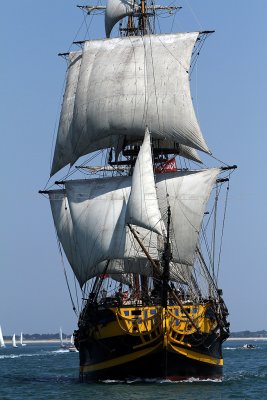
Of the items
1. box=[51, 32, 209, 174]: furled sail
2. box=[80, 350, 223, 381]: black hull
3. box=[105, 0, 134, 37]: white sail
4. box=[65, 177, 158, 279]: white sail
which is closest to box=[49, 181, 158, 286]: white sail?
box=[65, 177, 158, 279]: white sail

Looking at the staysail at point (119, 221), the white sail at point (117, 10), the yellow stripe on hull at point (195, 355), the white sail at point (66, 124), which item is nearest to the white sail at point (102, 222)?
the staysail at point (119, 221)

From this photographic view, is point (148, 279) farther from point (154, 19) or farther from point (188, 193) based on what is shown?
point (154, 19)

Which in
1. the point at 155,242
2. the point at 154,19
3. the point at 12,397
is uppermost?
the point at 154,19

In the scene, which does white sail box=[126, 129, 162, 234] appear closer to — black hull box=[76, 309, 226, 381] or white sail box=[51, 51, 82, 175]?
black hull box=[76, 309, 226, 381]

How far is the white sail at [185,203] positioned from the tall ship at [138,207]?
58 millimetres

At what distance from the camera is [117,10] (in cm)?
7506

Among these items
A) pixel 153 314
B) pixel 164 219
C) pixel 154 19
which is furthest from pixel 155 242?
pixel 154 19

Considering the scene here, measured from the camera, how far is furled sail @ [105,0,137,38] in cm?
7506

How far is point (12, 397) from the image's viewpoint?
176 ft

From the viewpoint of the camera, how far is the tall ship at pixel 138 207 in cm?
5728

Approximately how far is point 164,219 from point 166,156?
7.98 metres

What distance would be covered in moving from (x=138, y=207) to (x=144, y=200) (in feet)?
1.62

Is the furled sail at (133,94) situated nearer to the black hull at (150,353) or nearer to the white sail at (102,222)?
the white sail at (102,222)

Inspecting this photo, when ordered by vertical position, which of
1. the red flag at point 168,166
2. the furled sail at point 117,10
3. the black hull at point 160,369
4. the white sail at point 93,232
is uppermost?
the furled sail at point 117,10
